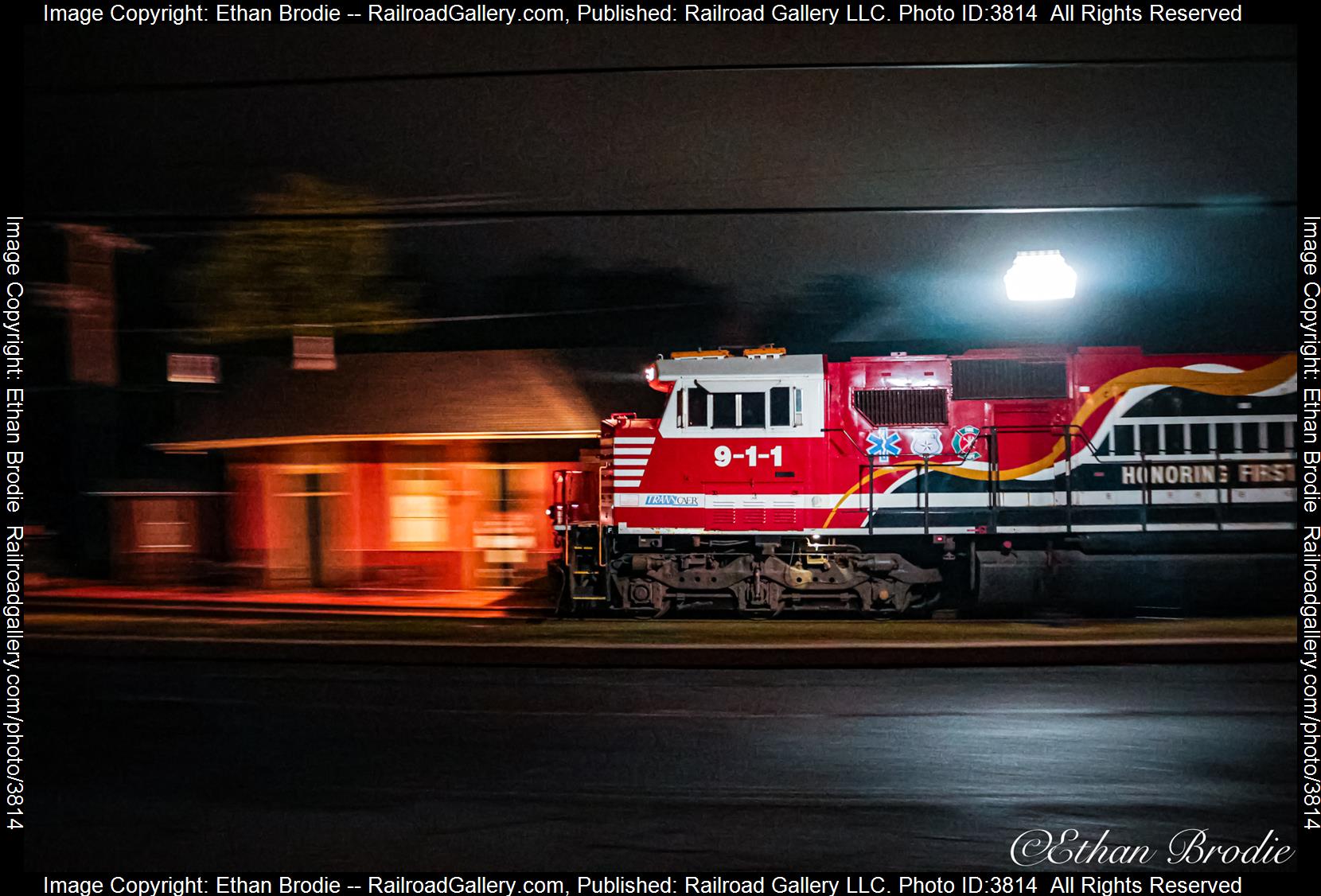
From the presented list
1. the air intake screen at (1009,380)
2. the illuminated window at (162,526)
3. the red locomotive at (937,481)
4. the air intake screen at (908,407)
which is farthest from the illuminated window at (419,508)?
the air intake screen at (1009,380)

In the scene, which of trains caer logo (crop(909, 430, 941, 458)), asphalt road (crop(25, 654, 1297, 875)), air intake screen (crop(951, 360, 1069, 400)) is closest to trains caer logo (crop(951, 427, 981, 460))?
trains caer logo (crop(909, 430, 941, 458))

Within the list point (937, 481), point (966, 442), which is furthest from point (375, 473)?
point (966, 442)

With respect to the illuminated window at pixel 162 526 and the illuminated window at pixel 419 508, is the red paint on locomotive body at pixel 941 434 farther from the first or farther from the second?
the illuminated window at pixel 162 526

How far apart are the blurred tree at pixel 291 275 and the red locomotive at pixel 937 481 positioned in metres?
6.87

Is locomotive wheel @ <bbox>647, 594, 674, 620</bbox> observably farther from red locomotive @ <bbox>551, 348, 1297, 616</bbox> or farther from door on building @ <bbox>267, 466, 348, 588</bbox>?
door on building @ <bbox>267, 466, 348, 588</bbox>

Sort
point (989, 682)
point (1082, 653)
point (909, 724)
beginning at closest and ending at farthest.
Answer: point (909, 724) → point (989, 682) → point (1082, 653)

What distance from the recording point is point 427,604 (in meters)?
14.5

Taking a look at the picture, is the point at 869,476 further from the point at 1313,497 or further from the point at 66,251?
the point at 66,251

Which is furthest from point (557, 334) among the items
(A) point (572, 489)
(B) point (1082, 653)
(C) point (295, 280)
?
(B) point (1082, 653)

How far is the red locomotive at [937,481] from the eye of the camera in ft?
39.1

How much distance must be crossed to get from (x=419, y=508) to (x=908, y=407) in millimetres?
9107

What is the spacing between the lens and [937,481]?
12242 millimetres

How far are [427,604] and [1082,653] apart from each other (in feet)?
31.8
